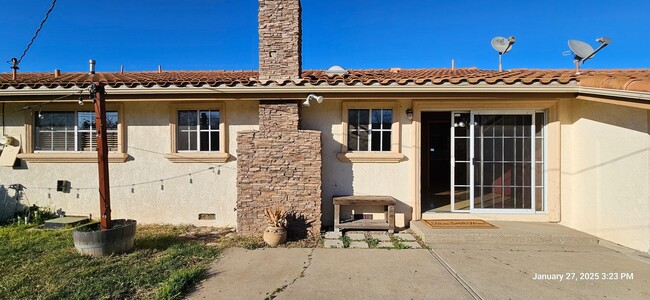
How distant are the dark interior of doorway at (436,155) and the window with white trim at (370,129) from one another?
3092mm

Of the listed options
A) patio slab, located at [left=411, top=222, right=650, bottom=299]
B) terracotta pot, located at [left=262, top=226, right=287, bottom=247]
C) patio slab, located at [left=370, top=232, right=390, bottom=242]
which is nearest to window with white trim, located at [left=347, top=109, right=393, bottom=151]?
patio slab, located at [left=370, top=232, right=390, bottom=242]

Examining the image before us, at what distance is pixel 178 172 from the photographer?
6887 mm

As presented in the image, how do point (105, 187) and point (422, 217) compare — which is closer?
point (105, 187)

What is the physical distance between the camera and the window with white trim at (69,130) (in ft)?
23.2

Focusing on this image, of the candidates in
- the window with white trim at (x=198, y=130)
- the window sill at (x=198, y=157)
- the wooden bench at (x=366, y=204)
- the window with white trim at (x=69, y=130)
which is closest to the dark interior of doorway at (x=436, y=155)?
the wooden bench at (x=366, y=204)

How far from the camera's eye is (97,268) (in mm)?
4344

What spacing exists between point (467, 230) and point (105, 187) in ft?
21.8

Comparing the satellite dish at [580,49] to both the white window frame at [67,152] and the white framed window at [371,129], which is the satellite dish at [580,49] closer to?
the white framed window at [371,129]

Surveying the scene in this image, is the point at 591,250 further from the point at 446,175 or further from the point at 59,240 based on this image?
the point at 59,240

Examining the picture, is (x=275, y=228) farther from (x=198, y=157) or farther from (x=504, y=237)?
(x=504, y=237)

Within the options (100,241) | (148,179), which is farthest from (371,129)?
(100,241)

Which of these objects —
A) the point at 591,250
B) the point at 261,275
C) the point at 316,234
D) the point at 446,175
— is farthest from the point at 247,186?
the point at 446,175

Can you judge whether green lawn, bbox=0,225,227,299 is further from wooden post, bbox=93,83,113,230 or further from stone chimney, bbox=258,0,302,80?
stone chimney, bbox=258,0,302,80

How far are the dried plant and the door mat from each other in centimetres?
303
